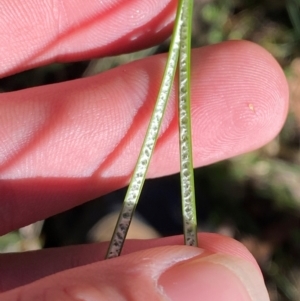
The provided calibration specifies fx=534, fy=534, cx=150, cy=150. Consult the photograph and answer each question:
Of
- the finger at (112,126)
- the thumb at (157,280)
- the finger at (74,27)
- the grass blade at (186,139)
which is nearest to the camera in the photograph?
the thumb at (157,280)

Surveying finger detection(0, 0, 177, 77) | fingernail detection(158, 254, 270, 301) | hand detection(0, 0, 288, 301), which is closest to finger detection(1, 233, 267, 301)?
fingernail detection(158, 254, 270, 301)

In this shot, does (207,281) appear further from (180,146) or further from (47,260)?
(47,260)

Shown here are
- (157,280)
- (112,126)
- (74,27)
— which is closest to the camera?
(157,280)

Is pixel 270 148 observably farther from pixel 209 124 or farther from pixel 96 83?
pixel 96 83

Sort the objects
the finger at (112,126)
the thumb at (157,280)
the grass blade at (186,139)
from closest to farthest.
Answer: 1. the thumb at (157,280)
2. the grass blade at (186,139)
3. the finger at (112,126)

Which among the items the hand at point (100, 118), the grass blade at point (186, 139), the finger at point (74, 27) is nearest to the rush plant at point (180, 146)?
Answer: the grass blade at point (186, 139)

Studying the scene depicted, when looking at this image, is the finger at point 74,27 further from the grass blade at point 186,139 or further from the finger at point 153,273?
the finger at point 153,273

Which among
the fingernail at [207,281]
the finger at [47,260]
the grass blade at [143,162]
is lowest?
the finger at [47,260]

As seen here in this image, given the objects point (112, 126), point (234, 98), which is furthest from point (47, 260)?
point (234, 98)
